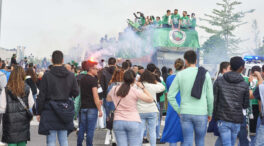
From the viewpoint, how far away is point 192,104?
6145 millimetres

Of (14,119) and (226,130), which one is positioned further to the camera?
(14,119)

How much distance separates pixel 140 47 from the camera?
36281 mm

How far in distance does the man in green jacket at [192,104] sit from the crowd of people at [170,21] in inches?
951

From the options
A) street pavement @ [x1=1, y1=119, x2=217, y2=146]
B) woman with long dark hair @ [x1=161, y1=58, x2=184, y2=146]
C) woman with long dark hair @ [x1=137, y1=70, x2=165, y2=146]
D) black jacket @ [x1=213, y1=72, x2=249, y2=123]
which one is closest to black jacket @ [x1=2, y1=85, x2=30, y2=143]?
woman with long dark hair @ [x1=137, y1=70, x2=165, y2=146]

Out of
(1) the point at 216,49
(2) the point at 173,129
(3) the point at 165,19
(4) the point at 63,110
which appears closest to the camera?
(4) the point at 63,110

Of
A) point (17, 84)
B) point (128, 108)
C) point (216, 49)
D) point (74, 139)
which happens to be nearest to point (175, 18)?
point (74, 139)

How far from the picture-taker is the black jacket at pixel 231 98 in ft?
20.9

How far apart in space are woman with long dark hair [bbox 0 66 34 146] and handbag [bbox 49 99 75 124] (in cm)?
55

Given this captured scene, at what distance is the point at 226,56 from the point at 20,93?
60.4m

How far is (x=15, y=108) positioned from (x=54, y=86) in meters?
0.74

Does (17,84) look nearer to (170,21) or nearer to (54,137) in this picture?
(54,137)

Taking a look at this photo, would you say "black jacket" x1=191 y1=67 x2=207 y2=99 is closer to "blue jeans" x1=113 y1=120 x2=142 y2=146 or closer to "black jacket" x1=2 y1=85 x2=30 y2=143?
"blue jeans" x1=113 y1=120 x2=142 y2=146

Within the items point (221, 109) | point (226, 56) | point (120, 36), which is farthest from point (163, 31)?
point (226, 56)

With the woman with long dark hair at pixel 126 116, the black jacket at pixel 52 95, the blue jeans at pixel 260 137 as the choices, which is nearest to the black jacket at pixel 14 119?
the black jacket at pixel 52 95
